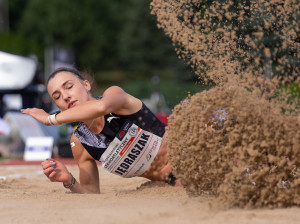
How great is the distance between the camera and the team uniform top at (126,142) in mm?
4113

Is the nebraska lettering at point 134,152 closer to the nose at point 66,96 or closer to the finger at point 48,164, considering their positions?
the finger at point 48,164

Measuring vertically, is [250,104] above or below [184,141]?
above

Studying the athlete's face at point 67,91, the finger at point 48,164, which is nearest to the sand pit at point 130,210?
the finger at point 48,164

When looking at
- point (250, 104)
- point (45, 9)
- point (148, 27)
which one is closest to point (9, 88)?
point (250, 104)

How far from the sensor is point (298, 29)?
3.78 m

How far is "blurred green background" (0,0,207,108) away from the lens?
1439 inches

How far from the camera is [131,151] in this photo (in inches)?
163

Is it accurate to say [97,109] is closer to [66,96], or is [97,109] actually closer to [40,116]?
[40,116]

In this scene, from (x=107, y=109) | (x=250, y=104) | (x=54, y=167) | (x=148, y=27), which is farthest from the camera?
(x=148, y=27)

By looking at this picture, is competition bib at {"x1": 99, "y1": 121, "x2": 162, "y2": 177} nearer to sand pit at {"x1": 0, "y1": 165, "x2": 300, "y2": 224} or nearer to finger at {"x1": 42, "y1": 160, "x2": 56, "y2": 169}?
sand pit at {"x1": 0, "y1": 165, "x2": 300, "y2": 224}

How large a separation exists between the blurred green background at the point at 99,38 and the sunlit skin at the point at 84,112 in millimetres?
30404

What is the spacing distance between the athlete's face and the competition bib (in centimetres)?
43

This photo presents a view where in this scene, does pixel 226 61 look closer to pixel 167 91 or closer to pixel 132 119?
pixel 132 119

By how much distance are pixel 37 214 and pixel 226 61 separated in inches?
68.9
